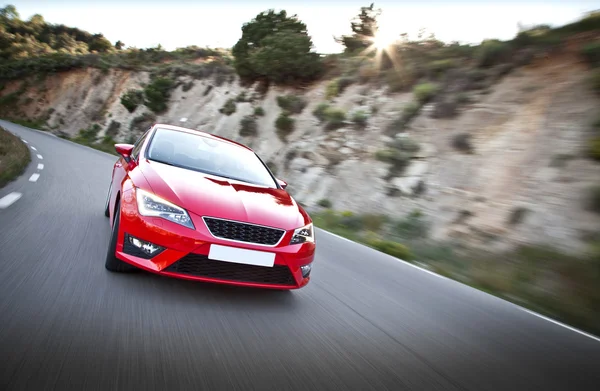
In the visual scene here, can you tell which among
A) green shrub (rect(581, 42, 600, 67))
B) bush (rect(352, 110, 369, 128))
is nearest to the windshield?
green shrub (rect(581, 42, 600, 67))

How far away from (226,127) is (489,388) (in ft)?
70.2

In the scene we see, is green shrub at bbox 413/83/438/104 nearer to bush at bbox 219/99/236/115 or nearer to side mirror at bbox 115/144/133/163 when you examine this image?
side mirror at bbox 115/144/133/163

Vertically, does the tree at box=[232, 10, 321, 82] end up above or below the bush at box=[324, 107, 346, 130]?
above

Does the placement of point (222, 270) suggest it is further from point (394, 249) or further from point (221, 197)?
point (394, 249)

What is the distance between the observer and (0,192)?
22.1 ft

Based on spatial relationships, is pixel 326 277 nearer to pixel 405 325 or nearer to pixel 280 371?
pixel 405 325

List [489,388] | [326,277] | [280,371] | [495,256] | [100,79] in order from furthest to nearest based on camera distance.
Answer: [100,79] < [495,256] < [326,277] < [489,388] < [280,371]

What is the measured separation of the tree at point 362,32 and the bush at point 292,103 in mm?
4071

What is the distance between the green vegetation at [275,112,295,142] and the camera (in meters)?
18.4

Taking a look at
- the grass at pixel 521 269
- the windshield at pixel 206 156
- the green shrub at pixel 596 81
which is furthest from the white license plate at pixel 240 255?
the green shrub at pixel 596 81

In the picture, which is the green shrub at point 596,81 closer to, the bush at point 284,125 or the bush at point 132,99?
the bush at point 284,125

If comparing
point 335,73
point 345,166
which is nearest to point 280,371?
point 345,166

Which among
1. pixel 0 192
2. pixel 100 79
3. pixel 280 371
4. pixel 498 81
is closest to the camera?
pixel 280 371

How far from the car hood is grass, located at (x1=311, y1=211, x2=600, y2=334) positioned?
3.12 metres
